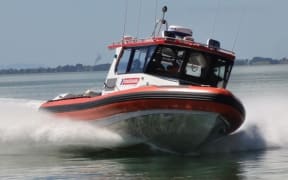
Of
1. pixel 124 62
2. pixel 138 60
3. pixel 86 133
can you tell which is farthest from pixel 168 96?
pixel 86 133

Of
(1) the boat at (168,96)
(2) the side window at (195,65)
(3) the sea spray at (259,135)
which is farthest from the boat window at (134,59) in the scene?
(3) the sea spray at (259,135)

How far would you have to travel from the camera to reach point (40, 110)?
18.6 metres

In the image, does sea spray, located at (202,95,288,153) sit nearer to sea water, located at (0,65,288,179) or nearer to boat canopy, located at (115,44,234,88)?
sea water, located at (0,65,288,179)

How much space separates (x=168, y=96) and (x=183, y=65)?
1120 mm

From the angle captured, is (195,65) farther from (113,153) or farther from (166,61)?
(113,153)

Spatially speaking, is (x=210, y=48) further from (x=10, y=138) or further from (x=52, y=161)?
(x=10, y=138)

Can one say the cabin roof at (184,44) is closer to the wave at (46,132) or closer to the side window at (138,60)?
the side window at (138,60)

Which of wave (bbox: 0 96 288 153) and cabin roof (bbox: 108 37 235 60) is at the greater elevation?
cabin roof (bbox: 108 37 235 60)

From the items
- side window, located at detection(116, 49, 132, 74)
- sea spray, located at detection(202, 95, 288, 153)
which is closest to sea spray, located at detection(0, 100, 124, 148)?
side window, located at detection(116, 49, 132, 74)

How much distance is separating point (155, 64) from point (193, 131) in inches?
63.6

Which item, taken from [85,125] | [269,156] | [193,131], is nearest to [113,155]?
[85,125]

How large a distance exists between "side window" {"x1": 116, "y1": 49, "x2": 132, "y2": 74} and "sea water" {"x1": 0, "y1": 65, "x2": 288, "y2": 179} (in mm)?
1365

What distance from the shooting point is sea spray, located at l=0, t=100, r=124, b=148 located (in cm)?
1666

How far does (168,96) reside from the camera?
15039mm
